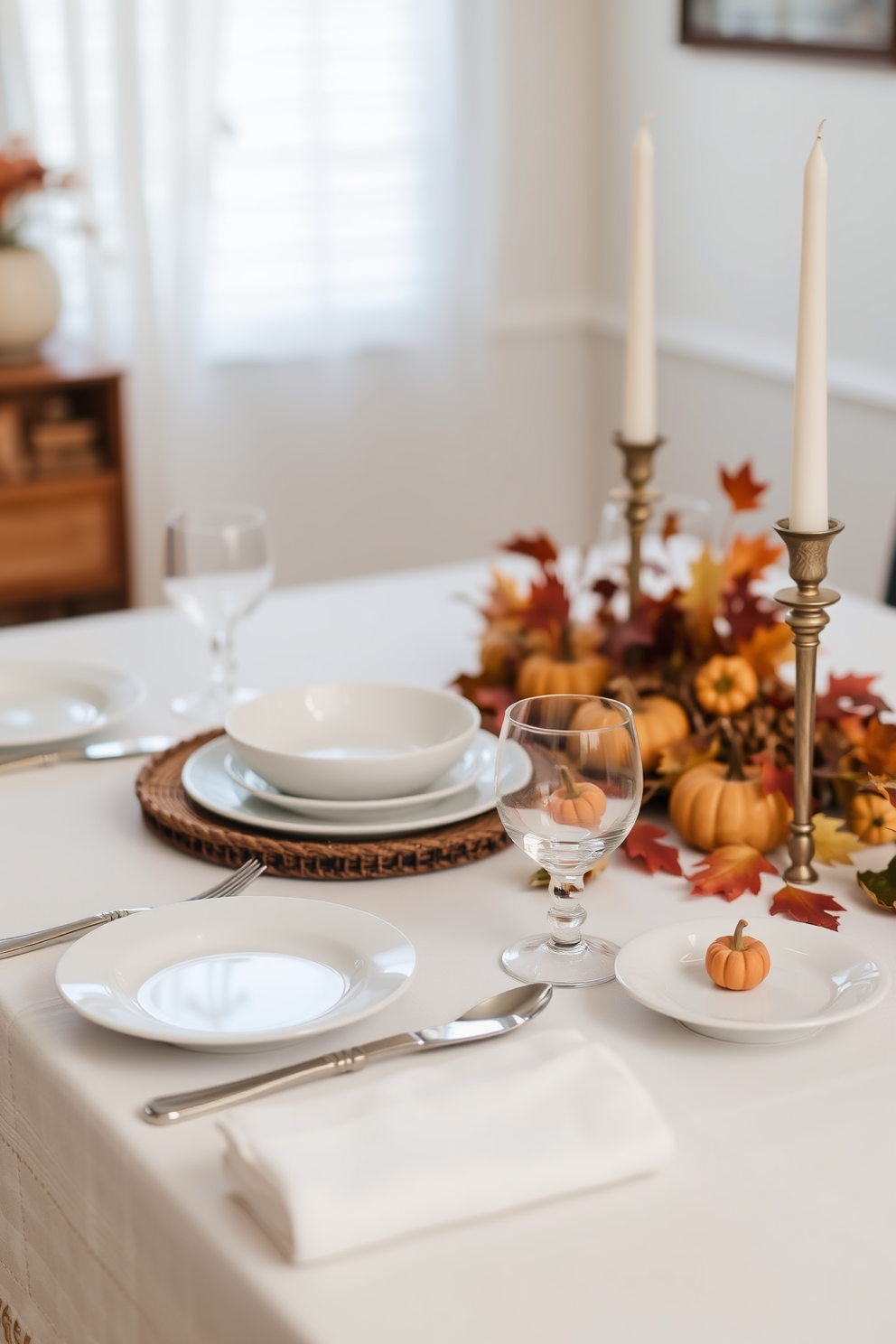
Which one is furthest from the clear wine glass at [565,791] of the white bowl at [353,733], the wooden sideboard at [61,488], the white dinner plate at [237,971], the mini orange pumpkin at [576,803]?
the wooden sideboard at [61,488]

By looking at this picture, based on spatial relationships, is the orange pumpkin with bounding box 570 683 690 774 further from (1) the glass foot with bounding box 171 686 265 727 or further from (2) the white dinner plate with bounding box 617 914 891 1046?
(1) the glass foot with bounding box 171 686 265 727

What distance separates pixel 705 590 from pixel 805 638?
246 mm

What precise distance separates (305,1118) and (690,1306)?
7.8 inches

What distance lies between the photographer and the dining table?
658 millimetres

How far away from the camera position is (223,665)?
1.47m

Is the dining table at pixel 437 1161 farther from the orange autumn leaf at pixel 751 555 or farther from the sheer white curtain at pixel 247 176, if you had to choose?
the sheer white curtain at pixel 247 176

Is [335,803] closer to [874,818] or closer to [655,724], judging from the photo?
[655,724]

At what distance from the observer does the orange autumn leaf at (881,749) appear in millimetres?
1125

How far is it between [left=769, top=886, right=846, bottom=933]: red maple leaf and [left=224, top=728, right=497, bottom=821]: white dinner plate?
0.83 ft

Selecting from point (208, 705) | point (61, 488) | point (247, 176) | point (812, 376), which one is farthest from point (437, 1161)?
point (247, 176)

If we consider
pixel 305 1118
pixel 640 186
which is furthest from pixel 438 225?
pixel 305 1118

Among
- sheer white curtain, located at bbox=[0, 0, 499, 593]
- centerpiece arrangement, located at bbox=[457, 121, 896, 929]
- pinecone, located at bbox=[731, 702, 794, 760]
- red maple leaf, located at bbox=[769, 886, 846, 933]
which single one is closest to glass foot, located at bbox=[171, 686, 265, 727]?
centerpiece arrangement, located at bbox=[457, 121, 896, 929]

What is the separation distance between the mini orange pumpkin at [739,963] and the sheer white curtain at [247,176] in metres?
2.69

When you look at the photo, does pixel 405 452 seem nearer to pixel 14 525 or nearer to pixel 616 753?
pixel 14 525
